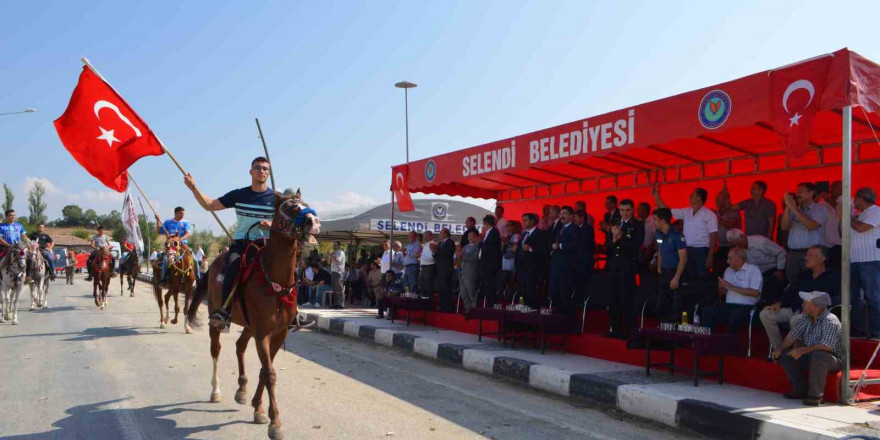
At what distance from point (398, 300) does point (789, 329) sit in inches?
314

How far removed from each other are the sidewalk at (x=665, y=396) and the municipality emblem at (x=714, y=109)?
289 cm

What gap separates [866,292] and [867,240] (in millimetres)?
533

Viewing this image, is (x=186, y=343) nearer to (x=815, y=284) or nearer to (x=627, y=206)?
(x=627, y=206)

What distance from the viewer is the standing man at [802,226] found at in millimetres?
7246

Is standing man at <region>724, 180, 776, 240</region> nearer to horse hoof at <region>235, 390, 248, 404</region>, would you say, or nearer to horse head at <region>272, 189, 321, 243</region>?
horse head at <region>272, 189, 321, 243</region>

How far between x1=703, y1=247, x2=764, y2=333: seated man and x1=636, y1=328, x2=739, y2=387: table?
0.30 m

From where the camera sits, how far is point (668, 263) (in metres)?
8.20

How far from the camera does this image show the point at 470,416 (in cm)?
619

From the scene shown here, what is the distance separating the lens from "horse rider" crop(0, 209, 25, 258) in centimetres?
1417

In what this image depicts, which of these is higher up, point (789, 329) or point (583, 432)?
point (789, 329)

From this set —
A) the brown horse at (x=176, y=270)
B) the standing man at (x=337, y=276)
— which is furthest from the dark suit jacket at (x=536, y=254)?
the standing man at (x=337, y=276)

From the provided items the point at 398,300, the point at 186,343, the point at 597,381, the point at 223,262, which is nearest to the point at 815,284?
the point at 597,381

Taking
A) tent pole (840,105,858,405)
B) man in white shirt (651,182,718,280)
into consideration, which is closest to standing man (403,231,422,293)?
man in white shirt (651,182,718,280)

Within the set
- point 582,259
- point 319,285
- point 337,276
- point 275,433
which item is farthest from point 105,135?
point 319,285
